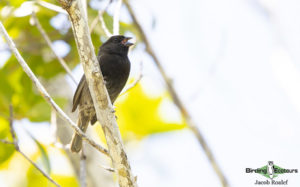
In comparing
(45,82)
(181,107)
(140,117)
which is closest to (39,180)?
(45,82)

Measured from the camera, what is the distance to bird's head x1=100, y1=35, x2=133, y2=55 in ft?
14.6

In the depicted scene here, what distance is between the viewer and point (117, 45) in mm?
4578

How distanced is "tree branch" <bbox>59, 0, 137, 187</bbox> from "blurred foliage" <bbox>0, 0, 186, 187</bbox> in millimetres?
1721

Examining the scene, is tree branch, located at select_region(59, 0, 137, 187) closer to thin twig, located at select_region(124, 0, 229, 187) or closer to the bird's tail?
thin twig, located at select_region(124, 0, 229, 187)

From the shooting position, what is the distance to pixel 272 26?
149 inches

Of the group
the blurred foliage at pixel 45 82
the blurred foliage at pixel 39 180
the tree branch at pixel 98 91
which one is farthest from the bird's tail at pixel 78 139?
the tree branch at pixel 98 91

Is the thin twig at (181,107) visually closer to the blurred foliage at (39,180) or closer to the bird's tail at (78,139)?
the bird's tail at (78,139)

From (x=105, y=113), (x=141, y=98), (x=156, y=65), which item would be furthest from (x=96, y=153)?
(x=105, y=113)

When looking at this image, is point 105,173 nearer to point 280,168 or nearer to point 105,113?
point 280,168

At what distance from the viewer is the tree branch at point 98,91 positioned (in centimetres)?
263

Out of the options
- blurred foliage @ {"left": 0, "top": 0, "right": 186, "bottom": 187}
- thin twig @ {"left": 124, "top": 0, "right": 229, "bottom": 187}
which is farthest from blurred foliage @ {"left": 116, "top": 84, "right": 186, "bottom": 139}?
thin twig @ {"left": 124, "top": 0, "right": 229, "bottom": 187}

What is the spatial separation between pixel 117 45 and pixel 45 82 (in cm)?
96

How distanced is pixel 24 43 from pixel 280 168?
286 cm

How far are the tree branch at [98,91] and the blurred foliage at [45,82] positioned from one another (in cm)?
172
